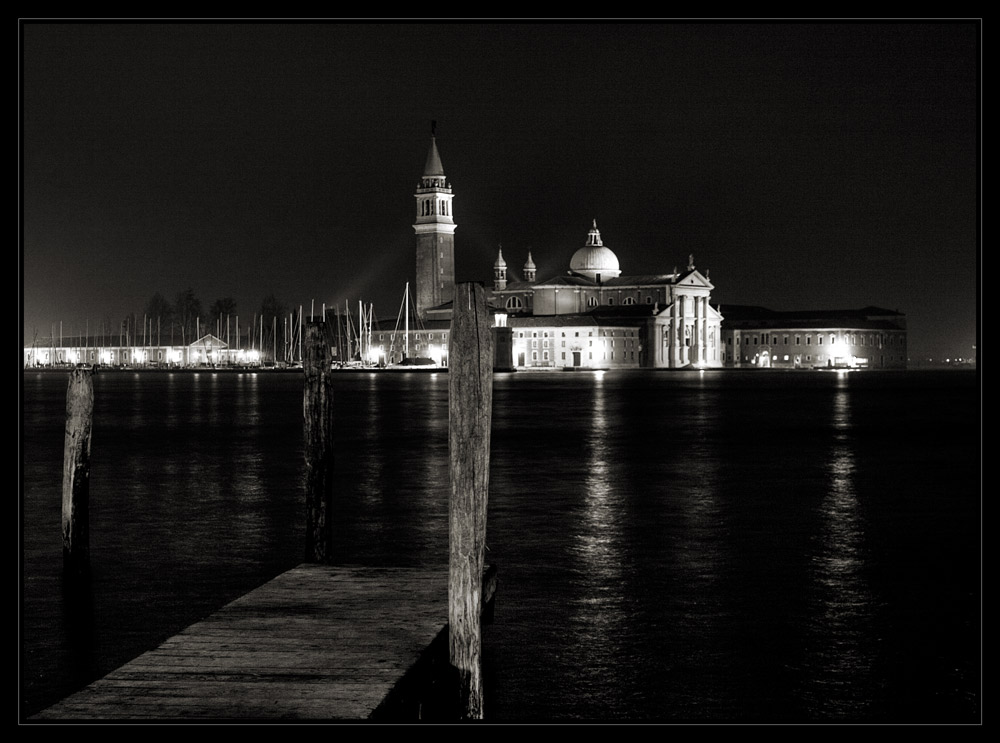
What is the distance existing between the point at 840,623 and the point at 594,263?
11930cm

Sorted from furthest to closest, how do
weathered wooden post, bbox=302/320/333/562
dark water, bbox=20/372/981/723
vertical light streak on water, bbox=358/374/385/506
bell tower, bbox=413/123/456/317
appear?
bell tower, bbox=413/123/456/317 < vertical light streak on water, bbox=358/374/385/506 < weathered wooden post, bbox=302/320/333/562 < dark water, bbox=20/372/981/723

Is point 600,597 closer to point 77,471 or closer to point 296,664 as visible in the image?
point 77,471

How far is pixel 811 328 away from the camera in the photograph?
13400 centimetres

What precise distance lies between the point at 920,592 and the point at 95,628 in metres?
6.89

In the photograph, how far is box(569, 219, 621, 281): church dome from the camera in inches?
5037

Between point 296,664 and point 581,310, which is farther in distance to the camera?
point 581,310

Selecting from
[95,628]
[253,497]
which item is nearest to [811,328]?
[253,497]

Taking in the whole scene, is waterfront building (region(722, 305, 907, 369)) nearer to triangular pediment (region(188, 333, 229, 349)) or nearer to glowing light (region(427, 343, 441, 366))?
glowing light (region(427, 343, 441, 366))

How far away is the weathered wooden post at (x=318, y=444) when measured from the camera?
1009 cm

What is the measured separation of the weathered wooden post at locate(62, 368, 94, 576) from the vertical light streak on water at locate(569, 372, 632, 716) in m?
4.32

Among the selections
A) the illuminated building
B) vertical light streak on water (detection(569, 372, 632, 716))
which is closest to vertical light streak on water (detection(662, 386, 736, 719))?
vertical light streak on water (detection(569, 372, 632, 716))

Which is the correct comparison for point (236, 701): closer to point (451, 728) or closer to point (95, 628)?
point (451, 728)

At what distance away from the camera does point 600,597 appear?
35.7 ft

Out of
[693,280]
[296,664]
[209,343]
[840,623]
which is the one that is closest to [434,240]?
[693,280]
